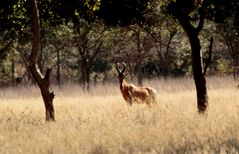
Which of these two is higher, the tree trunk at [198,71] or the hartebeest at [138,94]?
the tree trunk at [198,71]

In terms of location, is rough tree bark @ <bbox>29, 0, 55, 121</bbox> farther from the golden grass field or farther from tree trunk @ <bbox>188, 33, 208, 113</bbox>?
tree trunk @ <bbox>188, 33, 208, 113</bbox>

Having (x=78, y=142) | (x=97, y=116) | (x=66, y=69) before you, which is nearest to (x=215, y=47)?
(x=66, y=69)

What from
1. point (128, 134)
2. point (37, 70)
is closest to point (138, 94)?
point (37, 70)

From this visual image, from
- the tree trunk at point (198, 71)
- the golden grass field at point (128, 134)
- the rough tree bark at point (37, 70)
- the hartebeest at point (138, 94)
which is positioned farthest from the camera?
the hartebeest at point (138, 94)

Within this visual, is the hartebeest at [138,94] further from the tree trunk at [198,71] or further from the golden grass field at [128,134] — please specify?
the tree trunk at [198,71]

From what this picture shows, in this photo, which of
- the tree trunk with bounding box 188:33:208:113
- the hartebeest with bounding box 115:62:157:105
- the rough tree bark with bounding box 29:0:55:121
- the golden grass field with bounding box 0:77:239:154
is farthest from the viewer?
the hartebeest with bounding box 115:62:157:105

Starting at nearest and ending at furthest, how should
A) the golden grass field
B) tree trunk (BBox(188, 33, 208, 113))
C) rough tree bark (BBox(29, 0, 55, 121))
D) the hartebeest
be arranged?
the golden grass field → tree trunk (BBox(188, 33, 208, 113)) → rough tree bark (BBox(29, 0, 55, 121)) → the hartebeest

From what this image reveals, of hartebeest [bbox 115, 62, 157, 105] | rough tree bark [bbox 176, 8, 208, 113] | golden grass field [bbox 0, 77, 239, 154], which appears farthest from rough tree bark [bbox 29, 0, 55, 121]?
hartebeest [bbox 115, 62, 157, 105]

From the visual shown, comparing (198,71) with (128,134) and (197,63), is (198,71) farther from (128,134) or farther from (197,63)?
(128,134)

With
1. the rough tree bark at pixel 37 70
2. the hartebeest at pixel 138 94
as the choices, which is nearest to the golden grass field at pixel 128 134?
the rough tree bark at pixel 37 70

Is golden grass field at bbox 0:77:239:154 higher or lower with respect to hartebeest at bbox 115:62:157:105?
lower

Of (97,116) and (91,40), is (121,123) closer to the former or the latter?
(97,116)

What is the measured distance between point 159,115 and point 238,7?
289cm

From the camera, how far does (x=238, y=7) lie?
1080cm
